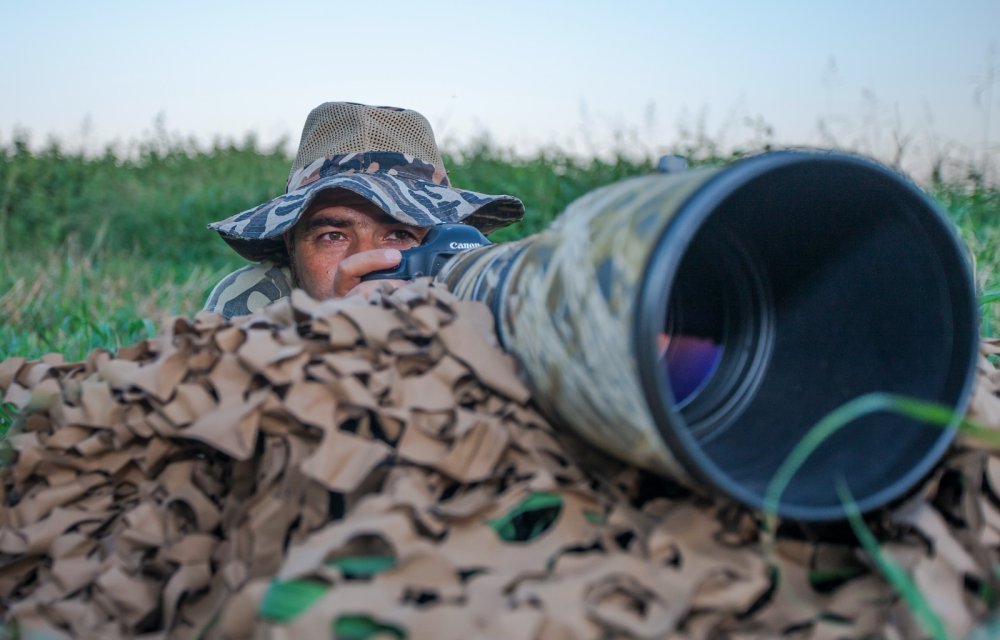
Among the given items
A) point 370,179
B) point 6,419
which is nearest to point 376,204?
point 370,179

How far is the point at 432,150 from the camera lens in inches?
117

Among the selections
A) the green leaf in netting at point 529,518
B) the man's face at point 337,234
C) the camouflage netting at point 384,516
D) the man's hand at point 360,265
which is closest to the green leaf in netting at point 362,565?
the camouflage netting at point 384,516

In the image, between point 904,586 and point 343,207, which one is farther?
point 343,207

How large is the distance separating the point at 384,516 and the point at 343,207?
1.68 m

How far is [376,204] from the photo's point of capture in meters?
2.40

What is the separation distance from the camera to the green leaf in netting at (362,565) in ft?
3.26

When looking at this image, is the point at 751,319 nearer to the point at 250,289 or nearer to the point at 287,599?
the point at 287,599

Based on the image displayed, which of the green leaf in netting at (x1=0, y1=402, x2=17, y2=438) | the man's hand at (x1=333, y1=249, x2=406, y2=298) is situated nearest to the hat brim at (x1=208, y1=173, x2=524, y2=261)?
the man's hand at (x1=333, y1=249, x2=406, y2=298)

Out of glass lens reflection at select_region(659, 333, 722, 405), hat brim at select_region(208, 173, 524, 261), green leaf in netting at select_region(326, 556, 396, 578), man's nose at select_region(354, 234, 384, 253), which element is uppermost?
hat brim at select_region(208, 173, 524, 261)

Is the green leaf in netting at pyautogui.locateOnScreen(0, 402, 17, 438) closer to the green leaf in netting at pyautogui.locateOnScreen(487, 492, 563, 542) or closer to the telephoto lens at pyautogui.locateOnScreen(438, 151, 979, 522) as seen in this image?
the telephoto lens at pyautogui.locateOnScreen(438, 151, 979, 522)

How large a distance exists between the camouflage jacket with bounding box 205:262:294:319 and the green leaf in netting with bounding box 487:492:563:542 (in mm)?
1758

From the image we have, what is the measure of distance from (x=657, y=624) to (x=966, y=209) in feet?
9.81

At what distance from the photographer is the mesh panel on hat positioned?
2.76 m

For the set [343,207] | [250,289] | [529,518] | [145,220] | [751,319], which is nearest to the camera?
[529,518]
